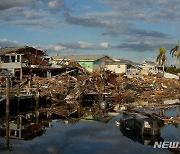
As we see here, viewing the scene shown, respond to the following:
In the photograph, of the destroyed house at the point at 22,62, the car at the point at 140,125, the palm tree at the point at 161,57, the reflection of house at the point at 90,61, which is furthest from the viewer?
the palm tree at the point at 161,57

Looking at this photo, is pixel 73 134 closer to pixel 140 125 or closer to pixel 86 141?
pixel 86 141

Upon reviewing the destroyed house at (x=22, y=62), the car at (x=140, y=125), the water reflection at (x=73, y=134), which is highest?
the destroyed house at (x=22, y=62)

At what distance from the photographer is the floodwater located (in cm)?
2253

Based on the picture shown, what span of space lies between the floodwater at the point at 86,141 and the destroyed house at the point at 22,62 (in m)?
22.2

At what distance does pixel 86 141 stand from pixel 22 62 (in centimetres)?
3110

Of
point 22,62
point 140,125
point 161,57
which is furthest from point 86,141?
point 161,57

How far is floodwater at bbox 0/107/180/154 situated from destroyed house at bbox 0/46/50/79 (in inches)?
875

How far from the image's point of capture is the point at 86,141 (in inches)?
1013

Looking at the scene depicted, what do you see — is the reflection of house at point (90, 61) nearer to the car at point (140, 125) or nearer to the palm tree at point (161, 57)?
the palm tree at point (161, 57)

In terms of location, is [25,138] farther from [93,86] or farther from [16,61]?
[16,61]

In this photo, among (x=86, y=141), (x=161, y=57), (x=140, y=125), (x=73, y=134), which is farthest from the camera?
(x=161, y=57)

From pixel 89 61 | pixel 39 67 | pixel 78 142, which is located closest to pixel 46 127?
pixel 78 142

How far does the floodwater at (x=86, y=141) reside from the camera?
22.5 meters

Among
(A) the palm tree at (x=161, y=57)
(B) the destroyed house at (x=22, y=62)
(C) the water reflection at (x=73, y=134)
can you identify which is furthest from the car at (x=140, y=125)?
(A) the palm tree at (x=161, y=57)
